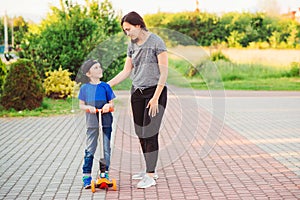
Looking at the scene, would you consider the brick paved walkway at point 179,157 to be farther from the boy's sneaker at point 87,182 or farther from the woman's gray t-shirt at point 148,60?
the woman's gray t-shirt at point 148,60

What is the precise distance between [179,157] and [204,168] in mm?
788

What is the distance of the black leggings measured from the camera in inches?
231

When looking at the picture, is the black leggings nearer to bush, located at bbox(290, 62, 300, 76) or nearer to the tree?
the tree

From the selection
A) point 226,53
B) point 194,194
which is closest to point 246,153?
point 194,194

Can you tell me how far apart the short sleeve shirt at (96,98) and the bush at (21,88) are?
7.35 m

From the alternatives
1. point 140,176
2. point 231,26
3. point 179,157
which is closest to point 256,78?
point 231,26

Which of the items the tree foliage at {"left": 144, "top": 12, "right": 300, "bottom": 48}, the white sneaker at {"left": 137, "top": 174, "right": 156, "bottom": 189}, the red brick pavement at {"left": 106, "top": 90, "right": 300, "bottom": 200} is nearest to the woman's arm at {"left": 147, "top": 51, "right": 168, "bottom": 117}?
the white sneaker at {"left": 137, "top": 174, "right": 156, "bottom": 189}

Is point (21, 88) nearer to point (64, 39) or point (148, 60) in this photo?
point (64, 39)

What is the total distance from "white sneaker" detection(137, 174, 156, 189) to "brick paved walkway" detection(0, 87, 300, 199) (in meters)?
0.10

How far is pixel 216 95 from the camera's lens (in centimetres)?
1761

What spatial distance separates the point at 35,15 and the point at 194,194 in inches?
526

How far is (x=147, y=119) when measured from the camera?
5.88m

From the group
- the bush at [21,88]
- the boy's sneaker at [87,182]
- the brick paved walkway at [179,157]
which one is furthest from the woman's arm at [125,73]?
the bush at [21,88]

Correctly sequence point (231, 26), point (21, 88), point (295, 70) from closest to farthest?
point (21, 88), point (295, 70), point (231, 26)
